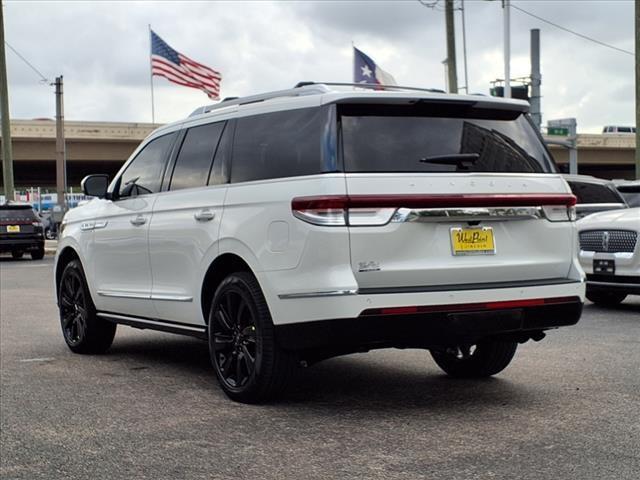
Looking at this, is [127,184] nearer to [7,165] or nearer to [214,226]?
[214,226]

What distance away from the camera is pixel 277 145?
19.4 feet

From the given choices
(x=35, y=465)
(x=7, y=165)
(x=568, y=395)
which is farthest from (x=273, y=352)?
(x=7, y=165)

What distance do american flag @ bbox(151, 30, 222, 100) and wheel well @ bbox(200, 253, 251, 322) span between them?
33277 mm

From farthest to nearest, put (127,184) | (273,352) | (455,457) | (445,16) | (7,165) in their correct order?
(7,165) < (445,16) < (127,184) < (273,352) < (455,457)

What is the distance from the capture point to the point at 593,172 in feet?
283

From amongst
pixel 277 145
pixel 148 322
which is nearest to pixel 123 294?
pixel 148 322

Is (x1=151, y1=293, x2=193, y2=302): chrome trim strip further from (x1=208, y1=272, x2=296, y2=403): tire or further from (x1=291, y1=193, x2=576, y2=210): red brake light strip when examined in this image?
(x1=291, y1=193, x2=576, y2=210): red brake light strip

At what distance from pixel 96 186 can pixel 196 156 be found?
1639 millimetres

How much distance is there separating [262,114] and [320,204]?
1.16m

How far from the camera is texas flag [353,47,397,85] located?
123 ft

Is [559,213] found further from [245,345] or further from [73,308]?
[73,308]

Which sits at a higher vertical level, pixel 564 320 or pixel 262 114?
pixel 262 114

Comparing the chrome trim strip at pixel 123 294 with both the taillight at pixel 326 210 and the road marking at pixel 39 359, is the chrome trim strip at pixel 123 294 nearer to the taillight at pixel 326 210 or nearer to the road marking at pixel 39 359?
the road marking at pixel 39 359

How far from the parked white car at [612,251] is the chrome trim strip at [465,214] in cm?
545
